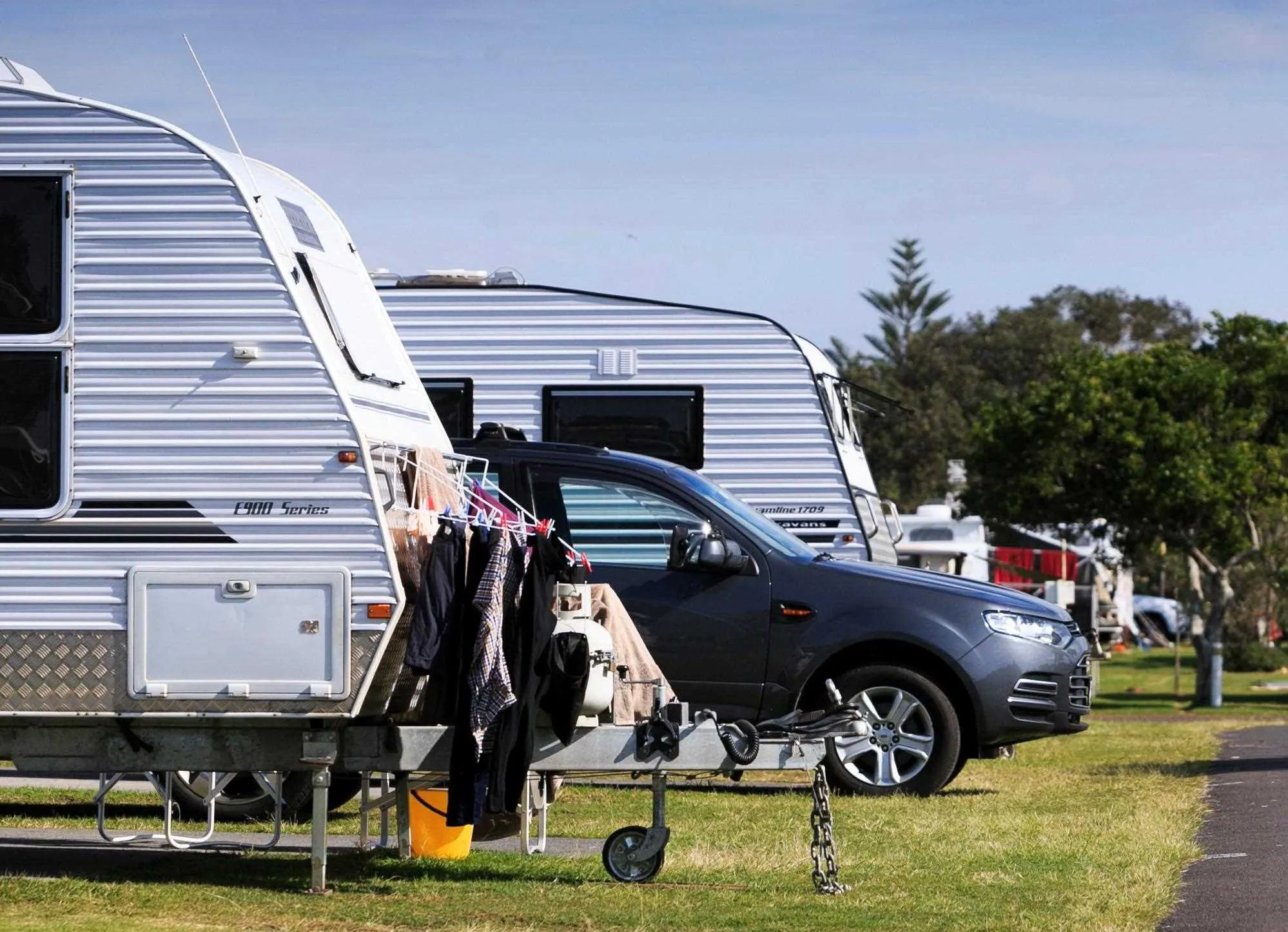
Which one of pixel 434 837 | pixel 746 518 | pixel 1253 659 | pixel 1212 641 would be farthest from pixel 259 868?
pixel 1253 659

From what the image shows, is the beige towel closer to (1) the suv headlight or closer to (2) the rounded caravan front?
(2) the rounded caravan front

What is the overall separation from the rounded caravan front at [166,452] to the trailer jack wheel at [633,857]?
111cm

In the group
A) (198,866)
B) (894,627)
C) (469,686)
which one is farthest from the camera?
(894,627)

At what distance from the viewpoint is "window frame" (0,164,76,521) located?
7586mm

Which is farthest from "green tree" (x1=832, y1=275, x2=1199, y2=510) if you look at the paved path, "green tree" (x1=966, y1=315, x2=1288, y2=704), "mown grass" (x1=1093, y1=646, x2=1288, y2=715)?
the paved path

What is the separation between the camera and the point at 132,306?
25.2ft

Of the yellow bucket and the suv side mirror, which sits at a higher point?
the suv side mirror

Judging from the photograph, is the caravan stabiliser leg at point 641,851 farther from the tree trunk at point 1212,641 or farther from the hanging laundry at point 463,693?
the tree trunk at point 1212,641

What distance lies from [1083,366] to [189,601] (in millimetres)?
20000

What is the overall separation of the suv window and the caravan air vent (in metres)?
3.33

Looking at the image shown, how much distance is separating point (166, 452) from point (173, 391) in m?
0.24

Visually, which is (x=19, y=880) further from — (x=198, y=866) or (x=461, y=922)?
(x=461, y=922)

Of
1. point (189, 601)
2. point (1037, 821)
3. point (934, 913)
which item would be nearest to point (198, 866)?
point (189, 601)

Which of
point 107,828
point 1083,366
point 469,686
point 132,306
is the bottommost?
point 107,828
